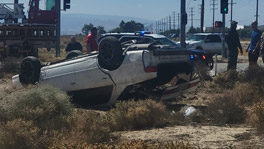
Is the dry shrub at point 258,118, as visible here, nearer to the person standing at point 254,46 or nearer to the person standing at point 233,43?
the person standing at point 254,46

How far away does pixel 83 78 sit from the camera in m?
12.3

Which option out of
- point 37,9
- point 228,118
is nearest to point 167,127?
point 228,118

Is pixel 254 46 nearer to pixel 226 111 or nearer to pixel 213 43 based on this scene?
pixel 226 111

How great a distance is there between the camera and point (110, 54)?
11.8 meters

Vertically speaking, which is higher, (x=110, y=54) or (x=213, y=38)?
(x=213, y=38)

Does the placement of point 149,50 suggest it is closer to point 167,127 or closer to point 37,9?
point 167,127

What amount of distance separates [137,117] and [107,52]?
3.04 meters

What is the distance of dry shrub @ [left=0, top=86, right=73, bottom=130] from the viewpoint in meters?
8.00

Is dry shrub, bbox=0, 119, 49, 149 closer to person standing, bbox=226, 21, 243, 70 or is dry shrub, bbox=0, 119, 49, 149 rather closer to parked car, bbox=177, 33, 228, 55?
person standing, bbox=226, 21, 243, 70

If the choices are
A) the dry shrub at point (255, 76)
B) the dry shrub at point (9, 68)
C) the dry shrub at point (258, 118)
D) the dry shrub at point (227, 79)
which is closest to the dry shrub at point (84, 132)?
the dry shrub at point (258, 118)

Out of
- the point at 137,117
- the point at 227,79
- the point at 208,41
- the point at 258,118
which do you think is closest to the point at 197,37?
the point at 208,41

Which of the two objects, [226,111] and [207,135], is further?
[226,111]

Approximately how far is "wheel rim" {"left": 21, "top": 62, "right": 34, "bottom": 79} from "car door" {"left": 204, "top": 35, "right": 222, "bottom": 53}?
22642 mm

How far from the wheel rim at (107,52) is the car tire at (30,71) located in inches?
81.1
